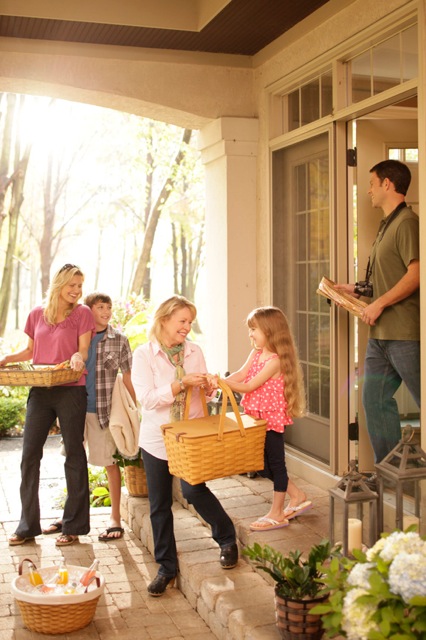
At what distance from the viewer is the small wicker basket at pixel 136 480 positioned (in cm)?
597

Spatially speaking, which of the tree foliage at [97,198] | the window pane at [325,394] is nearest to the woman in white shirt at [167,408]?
the window pane at [325,394]

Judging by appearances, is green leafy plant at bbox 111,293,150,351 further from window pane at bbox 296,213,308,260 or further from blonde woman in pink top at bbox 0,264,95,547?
blonde woman in pink top at bbox 0,264,95,547

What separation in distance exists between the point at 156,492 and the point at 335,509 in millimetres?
1345

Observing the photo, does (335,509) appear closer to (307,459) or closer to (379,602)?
(379,602)

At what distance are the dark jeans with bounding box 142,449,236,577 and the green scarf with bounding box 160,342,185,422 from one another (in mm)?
257

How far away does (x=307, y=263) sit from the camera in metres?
6.23

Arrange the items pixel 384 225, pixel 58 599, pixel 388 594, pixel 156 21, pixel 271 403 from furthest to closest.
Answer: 1. pixel 156 21
2. pixel 384 225
3. pixel 271 403
4. pixel 58 599
5. pixel 388 594

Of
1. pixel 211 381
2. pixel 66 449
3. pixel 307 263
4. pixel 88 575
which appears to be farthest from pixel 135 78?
pixel 88 575

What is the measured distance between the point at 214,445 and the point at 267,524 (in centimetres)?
82

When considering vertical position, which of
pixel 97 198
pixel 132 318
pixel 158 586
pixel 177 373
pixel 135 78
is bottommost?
pixel 158 586

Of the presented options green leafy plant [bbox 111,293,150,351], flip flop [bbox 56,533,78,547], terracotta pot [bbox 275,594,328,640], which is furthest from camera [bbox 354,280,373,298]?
green leafy plant [bbox 111,293,150,351]

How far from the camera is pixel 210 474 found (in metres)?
4.29

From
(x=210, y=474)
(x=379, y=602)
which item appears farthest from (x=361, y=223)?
(x=379, y=602)

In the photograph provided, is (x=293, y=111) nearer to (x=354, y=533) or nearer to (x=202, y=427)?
(x=202, y=427)
